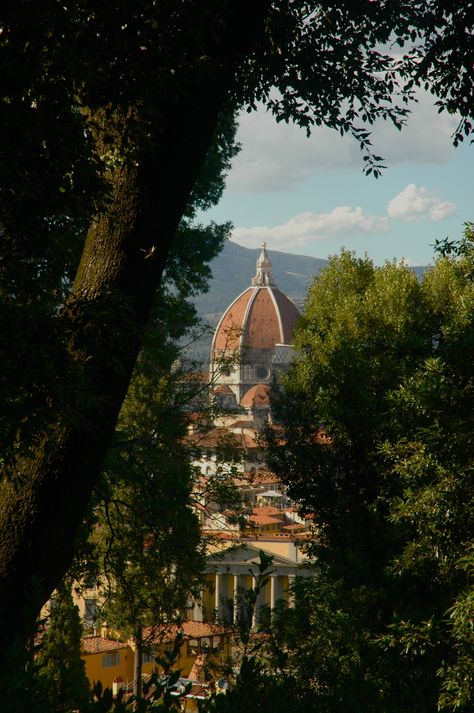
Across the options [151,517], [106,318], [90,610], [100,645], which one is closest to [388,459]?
[151,517]

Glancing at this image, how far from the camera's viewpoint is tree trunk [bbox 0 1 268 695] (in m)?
5.77

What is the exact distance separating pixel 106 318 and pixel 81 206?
0.70 meters

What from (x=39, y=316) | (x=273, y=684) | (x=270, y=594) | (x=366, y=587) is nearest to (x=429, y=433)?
(x=366, y=587)

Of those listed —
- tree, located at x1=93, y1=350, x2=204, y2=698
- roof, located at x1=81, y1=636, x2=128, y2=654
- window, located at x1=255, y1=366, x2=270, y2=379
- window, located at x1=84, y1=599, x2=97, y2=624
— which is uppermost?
window, located at x1=255, y1=366, x2=270, y2=379

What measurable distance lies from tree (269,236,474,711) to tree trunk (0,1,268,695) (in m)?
4.45

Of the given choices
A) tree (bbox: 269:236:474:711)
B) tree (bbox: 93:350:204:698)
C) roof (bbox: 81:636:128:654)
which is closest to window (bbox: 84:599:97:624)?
tree (bbox: 93:350:204:698)

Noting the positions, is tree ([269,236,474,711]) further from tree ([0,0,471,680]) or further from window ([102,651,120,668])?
window ([102,651,120,668])

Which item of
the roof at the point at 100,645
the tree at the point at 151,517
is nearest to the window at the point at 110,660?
the roof at the point at 100,645

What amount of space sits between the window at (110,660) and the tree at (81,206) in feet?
101

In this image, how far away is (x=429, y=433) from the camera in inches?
474

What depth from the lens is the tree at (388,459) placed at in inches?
466

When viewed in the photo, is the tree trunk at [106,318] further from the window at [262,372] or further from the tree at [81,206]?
the window at [262,372]

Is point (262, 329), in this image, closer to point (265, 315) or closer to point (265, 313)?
point (265, 315)

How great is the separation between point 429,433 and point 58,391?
7.40 meters
